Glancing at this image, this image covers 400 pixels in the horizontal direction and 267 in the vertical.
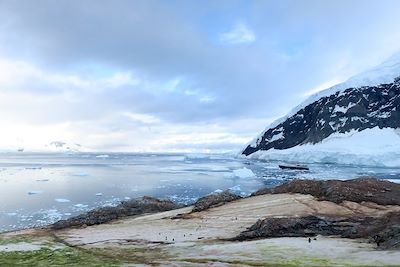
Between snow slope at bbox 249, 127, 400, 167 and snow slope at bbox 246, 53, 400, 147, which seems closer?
snow slope at bbox 249, 127, 400, 167

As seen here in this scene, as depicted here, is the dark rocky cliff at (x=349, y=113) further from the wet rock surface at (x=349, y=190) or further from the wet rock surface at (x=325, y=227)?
the wet rock surface at (x=325, y=227)

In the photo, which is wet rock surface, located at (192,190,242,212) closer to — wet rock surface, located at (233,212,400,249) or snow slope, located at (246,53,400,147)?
wet rock surface, located at (233,212,400,249)

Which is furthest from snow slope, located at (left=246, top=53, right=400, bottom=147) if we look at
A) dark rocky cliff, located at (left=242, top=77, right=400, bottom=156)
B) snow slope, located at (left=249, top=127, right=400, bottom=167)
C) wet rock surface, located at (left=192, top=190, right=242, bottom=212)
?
wet rock surface, located at (left=192, top=190, right=242, bottom=212)

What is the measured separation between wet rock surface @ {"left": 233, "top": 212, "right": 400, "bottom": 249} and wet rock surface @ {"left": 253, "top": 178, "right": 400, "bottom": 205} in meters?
4.30

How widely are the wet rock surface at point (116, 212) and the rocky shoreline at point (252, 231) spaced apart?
59mm

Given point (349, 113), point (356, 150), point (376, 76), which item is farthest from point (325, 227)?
point (376, 76)

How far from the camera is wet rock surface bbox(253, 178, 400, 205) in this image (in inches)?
882

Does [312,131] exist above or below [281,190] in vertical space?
above

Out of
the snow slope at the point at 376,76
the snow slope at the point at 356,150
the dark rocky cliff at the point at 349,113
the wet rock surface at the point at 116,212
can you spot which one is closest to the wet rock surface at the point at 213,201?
the wet rock surface at the point at 116,212

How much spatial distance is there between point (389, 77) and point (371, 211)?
16370 centimetres

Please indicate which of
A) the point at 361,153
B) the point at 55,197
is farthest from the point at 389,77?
the point at 55,197

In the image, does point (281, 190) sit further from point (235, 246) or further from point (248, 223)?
point (235, 246)

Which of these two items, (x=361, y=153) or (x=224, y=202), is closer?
(x=224, y=202)

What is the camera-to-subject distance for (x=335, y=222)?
17516 mm
